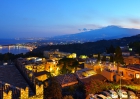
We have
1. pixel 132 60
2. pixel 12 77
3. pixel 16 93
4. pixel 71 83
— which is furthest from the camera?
Result: pixel 132 60

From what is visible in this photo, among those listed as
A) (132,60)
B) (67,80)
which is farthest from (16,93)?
(132,60)

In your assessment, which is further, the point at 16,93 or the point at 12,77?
the point at 12,77

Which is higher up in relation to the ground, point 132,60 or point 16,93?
point 16,93

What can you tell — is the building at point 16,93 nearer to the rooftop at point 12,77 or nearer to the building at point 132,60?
the rooftop at point 12,77

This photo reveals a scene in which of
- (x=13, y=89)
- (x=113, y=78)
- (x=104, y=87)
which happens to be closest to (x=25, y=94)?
(x=13, y=89)

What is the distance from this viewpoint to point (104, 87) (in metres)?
18.4

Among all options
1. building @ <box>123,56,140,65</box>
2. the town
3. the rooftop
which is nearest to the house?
the town

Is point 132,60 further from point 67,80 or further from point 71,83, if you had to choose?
point 67,80

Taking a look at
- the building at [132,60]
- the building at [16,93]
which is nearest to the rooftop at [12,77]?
the building at [16,93]

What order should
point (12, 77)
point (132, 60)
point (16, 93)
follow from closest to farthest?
point (16, 93) → point (12, 77) → point (132, 60)

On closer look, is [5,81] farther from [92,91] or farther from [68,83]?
[68,83]

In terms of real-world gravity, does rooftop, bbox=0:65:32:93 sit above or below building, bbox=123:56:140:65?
above

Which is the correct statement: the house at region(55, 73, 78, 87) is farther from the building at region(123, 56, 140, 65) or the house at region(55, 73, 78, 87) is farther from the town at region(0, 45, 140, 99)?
the building at region(123, 56, 140, 65)

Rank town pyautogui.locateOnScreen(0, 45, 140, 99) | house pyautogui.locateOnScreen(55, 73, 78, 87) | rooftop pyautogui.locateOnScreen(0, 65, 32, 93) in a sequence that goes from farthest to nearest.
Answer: house pyautogui.locateOnScreen(55, 73, 78, 87) → rooftop pyautogui.locateOnScreen(0, 65, 32, 93) → town pyautogui.locateOnScreen(0, 45, 140, 99)
